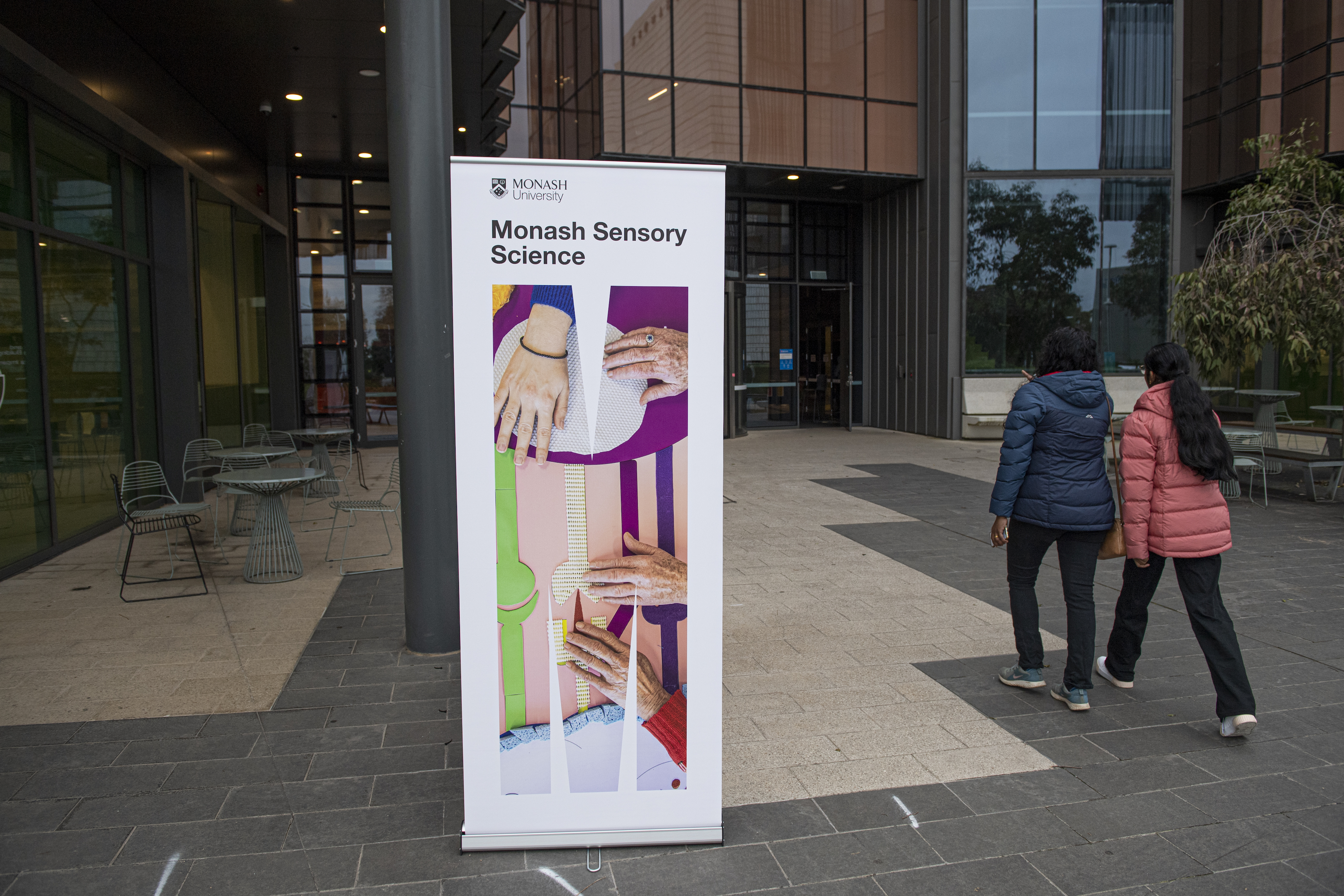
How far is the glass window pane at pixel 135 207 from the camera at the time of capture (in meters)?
9.12

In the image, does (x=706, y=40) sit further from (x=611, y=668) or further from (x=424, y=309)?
(x=611, y=668)

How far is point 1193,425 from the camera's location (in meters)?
3.87

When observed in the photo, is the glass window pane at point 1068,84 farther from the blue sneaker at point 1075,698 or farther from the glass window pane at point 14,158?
the glass window pane at point 14,158

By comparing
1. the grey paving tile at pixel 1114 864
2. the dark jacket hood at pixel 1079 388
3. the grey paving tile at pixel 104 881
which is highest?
the dark jacket hood at pixel 1079 388

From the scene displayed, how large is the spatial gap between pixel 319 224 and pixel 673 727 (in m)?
15.3

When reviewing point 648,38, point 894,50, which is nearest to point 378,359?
point 648,38

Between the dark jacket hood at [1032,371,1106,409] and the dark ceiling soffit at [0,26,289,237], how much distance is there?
707 centimetres

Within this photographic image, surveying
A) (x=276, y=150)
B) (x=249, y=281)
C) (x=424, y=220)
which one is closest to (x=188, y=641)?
(x=424, y=220)

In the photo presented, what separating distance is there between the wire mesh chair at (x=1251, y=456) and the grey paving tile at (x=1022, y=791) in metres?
7.34

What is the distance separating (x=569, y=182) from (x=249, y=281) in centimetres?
1237

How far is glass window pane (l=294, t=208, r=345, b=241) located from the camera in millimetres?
15945

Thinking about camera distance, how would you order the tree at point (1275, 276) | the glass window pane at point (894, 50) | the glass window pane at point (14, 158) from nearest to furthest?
the glass window pane at point (14, 158) → the tree at point (1275, 276) → the glass window pane at point (894, 50)

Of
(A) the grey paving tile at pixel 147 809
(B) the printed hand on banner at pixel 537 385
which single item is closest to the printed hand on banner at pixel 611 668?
(B) the printed hand on banner at pixel 537 385

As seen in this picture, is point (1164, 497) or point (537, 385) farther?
point (1164, 497)
